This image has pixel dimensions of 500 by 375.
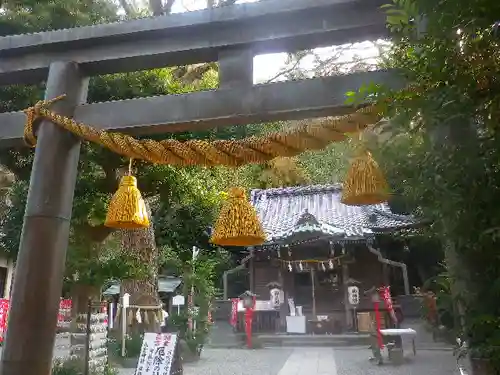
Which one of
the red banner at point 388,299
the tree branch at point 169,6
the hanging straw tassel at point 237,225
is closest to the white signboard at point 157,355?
the hanging straw tassel at point 237,225

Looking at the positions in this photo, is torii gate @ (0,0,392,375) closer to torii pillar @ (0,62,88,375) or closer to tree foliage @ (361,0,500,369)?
torii pillar @ (0,62,88,375)

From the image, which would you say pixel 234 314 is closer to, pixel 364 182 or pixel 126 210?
pixel 126 210

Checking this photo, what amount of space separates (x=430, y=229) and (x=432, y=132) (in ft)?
1.17

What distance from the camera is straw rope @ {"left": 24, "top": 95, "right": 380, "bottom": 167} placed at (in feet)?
6.70

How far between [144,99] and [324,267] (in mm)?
11077

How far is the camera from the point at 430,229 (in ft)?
5.11

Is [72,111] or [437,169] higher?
[72,111]

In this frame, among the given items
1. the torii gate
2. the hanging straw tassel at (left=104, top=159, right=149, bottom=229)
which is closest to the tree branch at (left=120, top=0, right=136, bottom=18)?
the torii gate

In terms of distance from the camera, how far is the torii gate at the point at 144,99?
7.32 feet

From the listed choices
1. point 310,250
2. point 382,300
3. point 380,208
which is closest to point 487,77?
point 382,300

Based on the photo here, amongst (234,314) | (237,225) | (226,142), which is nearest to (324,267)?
(234,314)

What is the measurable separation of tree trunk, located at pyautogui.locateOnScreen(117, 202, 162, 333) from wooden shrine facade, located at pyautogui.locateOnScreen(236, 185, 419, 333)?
527 centimetres

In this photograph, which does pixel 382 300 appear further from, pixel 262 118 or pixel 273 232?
pixel 262 118

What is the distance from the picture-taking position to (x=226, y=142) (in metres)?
2.23
